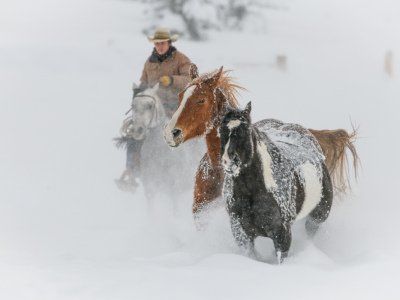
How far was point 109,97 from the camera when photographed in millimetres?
23328

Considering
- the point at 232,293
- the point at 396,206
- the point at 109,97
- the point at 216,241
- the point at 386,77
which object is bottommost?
the point at 232,293

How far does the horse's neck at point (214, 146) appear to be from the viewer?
528 cm

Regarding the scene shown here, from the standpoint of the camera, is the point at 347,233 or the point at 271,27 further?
the point at 271,27

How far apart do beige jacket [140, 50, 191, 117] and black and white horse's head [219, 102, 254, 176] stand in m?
3.41

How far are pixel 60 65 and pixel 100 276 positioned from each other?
26.1 m

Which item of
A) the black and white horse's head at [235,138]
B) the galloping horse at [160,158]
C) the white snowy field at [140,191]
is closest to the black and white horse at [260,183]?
the black and white horse's head at [235,138]

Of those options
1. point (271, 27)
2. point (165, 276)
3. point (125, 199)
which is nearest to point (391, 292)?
point (165, 276)

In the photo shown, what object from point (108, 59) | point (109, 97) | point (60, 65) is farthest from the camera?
point (108, 59)

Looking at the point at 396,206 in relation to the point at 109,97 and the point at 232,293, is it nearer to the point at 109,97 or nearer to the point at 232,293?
the point at 232,293

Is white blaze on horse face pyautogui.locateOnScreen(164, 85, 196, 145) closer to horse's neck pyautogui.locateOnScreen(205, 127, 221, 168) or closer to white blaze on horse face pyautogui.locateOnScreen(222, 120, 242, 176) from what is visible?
horse's neck pyautogui.locateOnScreen(205, 127, 221, 168)

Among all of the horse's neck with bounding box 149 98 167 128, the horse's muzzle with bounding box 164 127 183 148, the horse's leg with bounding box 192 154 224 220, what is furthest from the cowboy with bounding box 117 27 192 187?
the horse's muzzle with bounding box 164 127 183 148

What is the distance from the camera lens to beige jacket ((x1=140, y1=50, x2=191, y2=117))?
314 inches

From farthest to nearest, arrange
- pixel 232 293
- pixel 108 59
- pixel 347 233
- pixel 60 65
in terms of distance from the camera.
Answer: pixel 108 59, pixel 60 65, pixel 347 233, pixel 232 293

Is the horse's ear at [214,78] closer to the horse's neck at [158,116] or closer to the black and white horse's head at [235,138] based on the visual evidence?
the black and white horse's head at [235,138]
